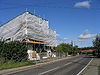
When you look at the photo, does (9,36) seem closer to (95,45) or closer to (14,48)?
(14,48)

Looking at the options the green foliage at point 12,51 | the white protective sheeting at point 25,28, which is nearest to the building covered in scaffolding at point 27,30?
the white protective sheeting at point 25,28

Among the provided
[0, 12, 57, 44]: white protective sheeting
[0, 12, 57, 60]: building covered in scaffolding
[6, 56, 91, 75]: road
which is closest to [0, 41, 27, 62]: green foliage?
[6, 56, 91, 75]: road

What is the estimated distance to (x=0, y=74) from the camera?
45.3 ft

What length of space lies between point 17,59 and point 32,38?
1325 centimetres

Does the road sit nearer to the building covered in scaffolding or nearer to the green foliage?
the green foliage

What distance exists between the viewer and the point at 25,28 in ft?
123

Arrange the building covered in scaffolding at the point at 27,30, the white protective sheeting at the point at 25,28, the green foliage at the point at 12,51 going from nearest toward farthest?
the green foliage at the point at 12,51, the building covered in scaffolding at the point at 27,30, the white protective sheeting at the point at 25,28

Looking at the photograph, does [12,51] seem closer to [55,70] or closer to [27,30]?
[55,70]

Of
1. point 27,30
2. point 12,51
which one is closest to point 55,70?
point 12,51

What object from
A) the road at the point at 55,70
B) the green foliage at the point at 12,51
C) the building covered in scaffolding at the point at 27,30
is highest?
the building covered in scaffolding at the point at 27,30

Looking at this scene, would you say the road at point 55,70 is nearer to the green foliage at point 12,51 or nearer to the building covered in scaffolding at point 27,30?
the green foliage at point 12,51

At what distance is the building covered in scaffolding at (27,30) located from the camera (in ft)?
123

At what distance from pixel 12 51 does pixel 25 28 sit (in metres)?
13.4

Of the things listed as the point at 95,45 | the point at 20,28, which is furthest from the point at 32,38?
the point at 95,45
